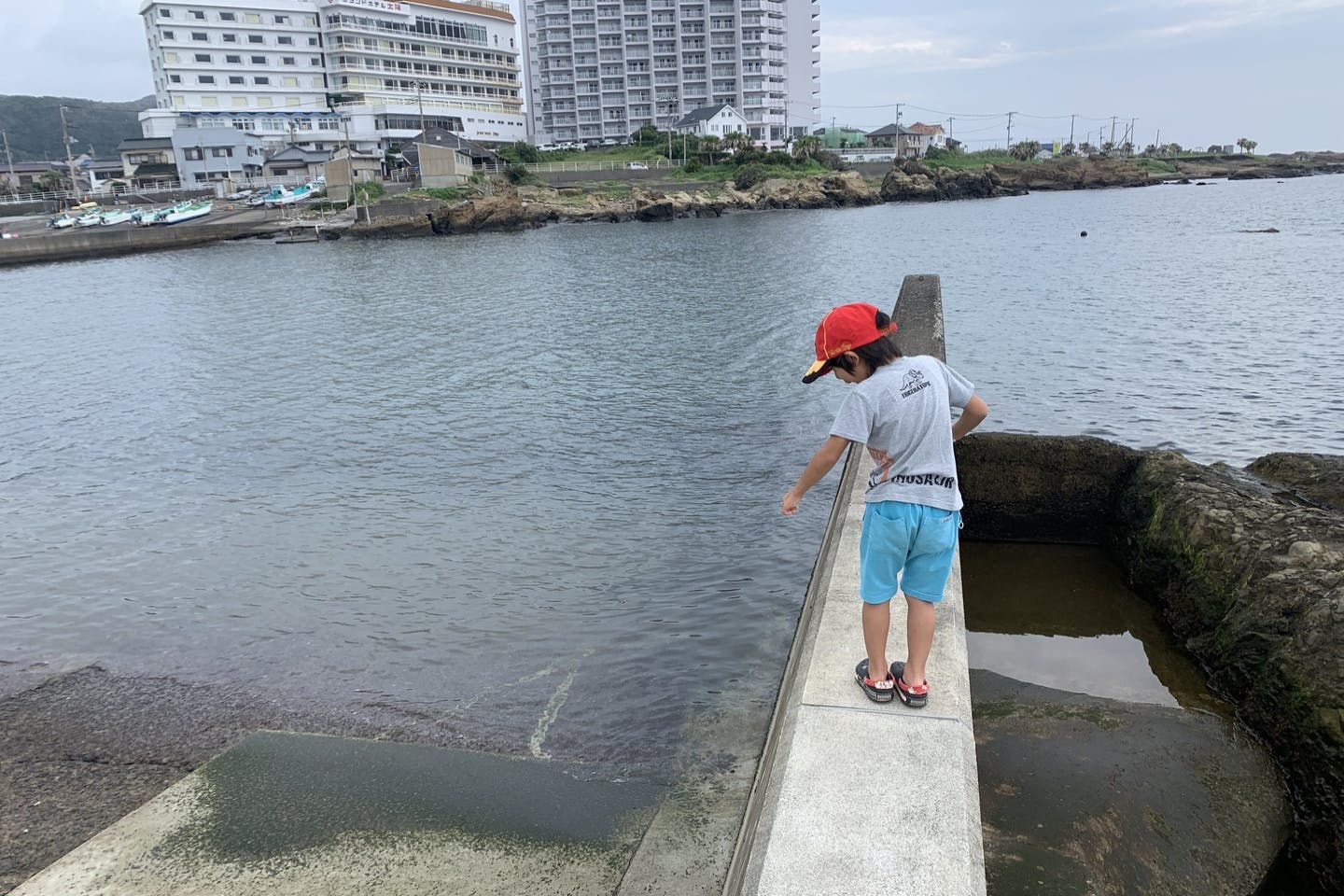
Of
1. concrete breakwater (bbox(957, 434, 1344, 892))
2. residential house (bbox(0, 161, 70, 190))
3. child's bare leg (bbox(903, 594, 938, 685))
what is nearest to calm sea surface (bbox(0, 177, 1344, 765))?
child's bare leg (bbox(903, 594, 938, 685))

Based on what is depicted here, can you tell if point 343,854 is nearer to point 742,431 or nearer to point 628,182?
Answer: point 742,431

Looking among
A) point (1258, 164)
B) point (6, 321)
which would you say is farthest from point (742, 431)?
point (1258, 164)

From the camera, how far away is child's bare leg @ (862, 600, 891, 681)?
3.69 metres

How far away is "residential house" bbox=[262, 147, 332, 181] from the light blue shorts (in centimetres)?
9157

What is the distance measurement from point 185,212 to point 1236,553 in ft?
246

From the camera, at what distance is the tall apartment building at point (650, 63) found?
115m

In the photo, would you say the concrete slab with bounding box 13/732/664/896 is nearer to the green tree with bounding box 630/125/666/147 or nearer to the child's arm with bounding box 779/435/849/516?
the child's arm with bounding box 779/435/849/516

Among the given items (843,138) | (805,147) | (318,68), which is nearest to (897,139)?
(843,138)

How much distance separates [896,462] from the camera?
3645 millimetres

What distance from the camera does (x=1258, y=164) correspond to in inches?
5276

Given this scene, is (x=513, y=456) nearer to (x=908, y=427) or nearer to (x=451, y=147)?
(x=908, y=427)

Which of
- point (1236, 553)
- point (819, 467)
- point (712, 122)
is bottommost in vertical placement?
point (1236, 553)

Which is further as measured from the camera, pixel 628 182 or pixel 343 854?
pixel 628 182

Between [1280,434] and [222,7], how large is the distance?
354 ft
